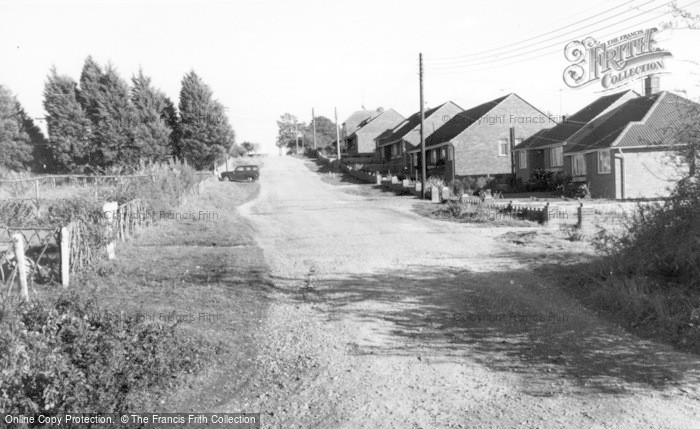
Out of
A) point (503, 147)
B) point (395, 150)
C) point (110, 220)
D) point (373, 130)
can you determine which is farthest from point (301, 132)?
point (110, 220)

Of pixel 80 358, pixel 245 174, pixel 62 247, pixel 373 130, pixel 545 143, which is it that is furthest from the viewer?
pixel 373 130

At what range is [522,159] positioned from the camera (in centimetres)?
4397

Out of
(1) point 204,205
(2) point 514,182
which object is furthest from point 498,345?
(2) point 514,182

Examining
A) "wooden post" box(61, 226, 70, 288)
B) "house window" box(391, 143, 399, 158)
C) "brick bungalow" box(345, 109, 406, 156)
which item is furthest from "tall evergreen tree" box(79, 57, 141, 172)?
"wooden post" box(61, 226, 70, 288)

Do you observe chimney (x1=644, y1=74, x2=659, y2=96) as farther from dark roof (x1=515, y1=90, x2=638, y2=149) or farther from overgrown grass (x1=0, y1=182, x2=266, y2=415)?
overgrown grass (x1=0, y1=182, x2=266, y2=415)

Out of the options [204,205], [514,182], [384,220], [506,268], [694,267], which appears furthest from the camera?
[514,182]

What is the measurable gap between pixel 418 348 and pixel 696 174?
522 cm

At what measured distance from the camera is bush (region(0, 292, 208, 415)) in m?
5.36

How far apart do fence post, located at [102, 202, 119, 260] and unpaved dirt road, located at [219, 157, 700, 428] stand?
3.31 meters

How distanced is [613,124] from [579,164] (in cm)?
291

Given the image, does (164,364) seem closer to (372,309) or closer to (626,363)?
(372,309)

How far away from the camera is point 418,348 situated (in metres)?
7.54

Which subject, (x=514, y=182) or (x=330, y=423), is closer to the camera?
(x=330, y=423)

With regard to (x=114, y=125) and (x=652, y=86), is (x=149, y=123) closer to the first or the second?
(x=114, y=125)
